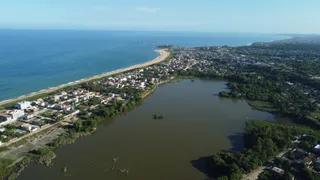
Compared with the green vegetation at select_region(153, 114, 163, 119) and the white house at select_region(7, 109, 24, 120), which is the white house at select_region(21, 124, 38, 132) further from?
the green vegetation at select_region(153, 114, 163, 119)

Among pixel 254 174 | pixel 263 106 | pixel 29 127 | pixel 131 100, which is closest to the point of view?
pixel 254 174

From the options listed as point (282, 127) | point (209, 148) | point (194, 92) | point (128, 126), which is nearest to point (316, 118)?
point (282, 127)

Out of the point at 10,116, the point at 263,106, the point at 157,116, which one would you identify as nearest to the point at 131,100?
the point at 157,116

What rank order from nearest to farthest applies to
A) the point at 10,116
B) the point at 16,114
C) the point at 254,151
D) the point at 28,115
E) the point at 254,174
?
1. the point at 254,174
2. the point at 254,151
3. the point at 10,116
4. the point at 16,114
5. the point at 28,115

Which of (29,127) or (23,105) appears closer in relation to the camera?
(29,127)

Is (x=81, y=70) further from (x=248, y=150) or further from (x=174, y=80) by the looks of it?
(x=248, y=150)

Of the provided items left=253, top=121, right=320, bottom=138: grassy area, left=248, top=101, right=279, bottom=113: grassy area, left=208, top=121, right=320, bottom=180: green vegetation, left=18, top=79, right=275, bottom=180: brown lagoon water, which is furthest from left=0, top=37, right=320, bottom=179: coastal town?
left=18, top=79, right=275, bottom=180: brown lagoon water

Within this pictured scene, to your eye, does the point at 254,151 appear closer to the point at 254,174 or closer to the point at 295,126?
the point at 254,174

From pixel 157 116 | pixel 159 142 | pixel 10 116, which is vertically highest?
pixel 10 116
